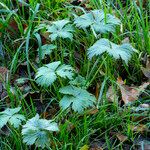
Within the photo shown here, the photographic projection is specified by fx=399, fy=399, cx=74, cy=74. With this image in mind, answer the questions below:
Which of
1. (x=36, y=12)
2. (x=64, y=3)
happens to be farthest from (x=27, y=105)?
(x=64, y=3)

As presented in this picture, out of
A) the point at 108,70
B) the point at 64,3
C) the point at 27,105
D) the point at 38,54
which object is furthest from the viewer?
the point at 64,3

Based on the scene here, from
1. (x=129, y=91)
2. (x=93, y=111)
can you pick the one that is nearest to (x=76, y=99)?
(x=93, y=111)

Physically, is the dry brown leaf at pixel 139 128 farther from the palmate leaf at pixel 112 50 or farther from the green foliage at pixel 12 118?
the green foliage at pixel 12 118

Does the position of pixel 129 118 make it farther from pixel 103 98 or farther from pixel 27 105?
pixel 27 105

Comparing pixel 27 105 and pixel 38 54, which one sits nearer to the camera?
pixel 27 105

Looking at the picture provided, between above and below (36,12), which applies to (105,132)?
below

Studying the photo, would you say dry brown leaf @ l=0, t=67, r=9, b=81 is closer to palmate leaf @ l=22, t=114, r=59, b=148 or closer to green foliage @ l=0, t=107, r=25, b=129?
green foliage @ l=0, t=107, r=25, b=129

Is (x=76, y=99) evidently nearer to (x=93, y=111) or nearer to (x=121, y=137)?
(x=93, y=111)

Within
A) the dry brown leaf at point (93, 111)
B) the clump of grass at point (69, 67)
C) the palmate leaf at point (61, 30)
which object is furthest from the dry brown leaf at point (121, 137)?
the palmate leaf at point (61, 30)
